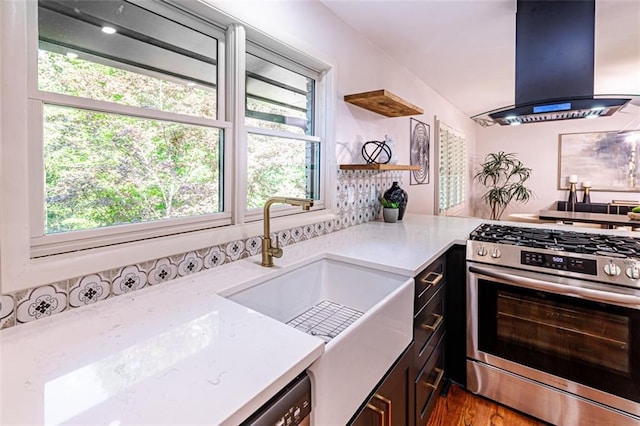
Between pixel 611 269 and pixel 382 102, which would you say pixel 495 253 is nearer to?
pixel 611 269

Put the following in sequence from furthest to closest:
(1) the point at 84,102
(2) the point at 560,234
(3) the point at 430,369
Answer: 1. (2) the point at 560,234
2. (3) the point at 430,369
3. (1) the point at 84,102

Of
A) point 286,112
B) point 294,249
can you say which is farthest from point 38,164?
point 286,112

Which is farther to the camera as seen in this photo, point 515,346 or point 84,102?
point 515,346

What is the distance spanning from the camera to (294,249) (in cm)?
161

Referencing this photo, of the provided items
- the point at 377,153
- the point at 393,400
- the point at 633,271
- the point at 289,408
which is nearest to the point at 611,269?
the point at 633,271

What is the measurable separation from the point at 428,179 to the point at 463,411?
2.48m

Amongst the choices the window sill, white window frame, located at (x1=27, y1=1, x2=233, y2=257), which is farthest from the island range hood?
the window sill

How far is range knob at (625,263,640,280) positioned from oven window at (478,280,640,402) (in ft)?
0.50

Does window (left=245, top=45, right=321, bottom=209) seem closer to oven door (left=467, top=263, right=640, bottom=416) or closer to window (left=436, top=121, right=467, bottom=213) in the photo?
oven door (left=467, top=263, right=640, bottom=416)

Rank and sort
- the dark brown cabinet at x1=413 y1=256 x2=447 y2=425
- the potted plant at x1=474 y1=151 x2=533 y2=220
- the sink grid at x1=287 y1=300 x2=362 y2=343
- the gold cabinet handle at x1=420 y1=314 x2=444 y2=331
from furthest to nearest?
the potted plant at x1=474 y1=151 x2=533 y2=220, the gold cabinet handle at x1=420 y1=314 x2=444 y2=331, the dark brown cabinet at x1=413 y1=256 x2=447 y2=425, the sink grid at x1=287 y1=300 x2=362 y2=343

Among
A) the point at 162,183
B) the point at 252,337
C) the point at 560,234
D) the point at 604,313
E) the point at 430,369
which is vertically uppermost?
the point at 162,183

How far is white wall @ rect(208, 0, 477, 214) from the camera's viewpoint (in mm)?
1498

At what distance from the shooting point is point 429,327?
1.53m

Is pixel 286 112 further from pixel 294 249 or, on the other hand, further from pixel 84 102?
pixel 84 102
